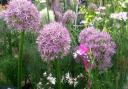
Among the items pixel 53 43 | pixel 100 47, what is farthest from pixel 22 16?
pixel 100 47

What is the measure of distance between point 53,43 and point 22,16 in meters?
0.30

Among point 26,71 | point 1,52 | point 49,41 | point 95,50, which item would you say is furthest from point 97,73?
point 1,52

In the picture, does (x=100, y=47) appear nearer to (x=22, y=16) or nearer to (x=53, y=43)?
(x=53, y=43)

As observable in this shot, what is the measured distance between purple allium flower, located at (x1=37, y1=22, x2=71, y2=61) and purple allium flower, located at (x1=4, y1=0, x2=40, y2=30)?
0.20 m

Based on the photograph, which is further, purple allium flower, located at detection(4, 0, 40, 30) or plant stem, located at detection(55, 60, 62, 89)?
purple allium flower, located at detection(4, 0, 40, 30)

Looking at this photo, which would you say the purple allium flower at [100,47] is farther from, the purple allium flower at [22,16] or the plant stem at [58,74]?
the purple allium flower at [22,16]

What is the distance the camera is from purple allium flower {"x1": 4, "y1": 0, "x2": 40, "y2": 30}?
237cm

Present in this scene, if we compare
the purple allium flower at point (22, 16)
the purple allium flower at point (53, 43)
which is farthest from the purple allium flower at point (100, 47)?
the purple allium flower at point (22, 16)

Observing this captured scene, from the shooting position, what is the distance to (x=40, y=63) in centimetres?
262

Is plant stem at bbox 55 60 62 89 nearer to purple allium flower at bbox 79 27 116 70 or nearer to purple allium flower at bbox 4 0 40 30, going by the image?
purple allium flower at bbox 79 27 116 70

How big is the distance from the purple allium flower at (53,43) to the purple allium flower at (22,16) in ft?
0.64

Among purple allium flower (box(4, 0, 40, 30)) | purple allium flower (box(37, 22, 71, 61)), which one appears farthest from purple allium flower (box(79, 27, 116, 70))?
purple allium flower (box(4, 0, 40, 30))

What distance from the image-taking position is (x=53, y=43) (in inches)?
85.0

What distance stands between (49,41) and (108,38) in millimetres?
326
